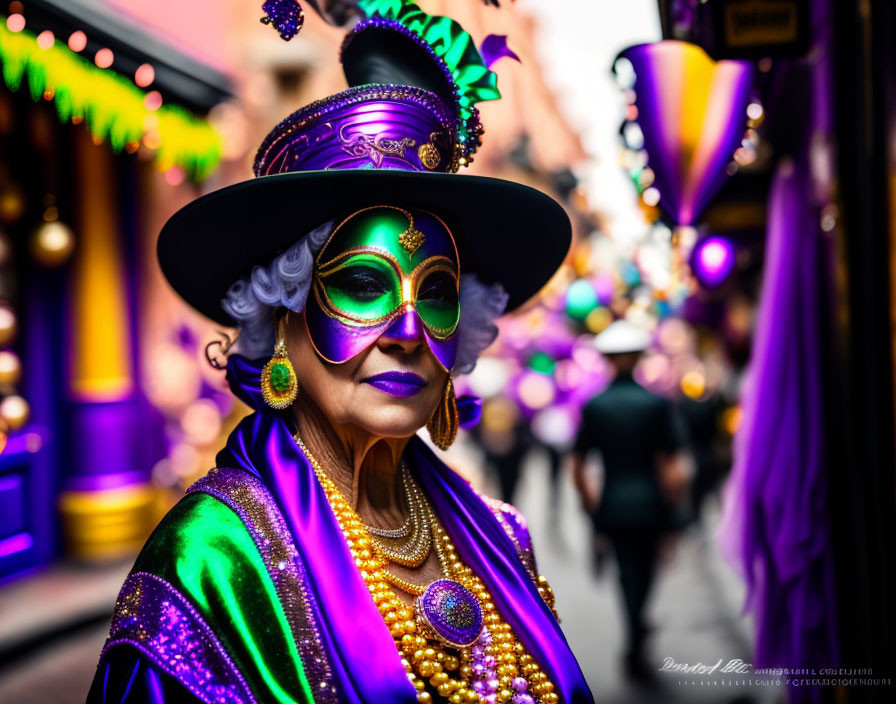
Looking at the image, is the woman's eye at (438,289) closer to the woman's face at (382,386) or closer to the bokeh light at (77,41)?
the woman's face at (382,386)

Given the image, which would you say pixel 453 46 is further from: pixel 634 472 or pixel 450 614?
pixel 634 472

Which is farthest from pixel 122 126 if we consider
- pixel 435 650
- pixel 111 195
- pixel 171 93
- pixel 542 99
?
pixel 111 195

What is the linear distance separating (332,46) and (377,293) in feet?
2.63

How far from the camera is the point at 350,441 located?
165 cm

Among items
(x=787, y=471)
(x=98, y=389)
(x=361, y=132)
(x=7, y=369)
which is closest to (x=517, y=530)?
(x=361, y=132)

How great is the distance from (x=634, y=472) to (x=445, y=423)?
12.2 ft

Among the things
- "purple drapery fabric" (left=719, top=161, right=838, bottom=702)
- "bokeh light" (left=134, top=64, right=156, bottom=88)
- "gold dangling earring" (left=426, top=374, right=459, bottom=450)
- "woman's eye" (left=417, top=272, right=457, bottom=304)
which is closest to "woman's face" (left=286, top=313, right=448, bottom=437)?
"woman's eye" (left=417, top=272, right=457, bottom=304)

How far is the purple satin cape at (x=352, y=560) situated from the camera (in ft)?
4.47

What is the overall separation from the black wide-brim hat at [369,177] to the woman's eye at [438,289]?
5.7 inches

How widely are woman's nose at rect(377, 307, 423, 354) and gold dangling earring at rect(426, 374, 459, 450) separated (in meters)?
0.30

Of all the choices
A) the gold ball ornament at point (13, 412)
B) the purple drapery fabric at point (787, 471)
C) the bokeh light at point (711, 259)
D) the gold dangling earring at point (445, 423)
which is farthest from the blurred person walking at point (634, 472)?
the gold dangling earring at point (445, 423)

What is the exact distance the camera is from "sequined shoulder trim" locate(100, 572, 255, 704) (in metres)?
1.27

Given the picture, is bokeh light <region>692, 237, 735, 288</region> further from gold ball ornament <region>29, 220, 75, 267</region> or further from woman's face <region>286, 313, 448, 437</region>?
gold ball ornament <region>29, 220, 75, 267</region>

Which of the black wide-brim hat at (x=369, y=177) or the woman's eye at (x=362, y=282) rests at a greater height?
the black wide-brim hat at (x=369, y=177)
